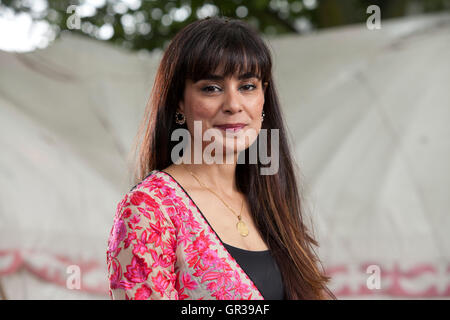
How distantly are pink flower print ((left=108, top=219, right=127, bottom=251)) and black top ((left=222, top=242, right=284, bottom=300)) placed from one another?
24 cm

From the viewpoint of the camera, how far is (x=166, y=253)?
3.89 feet

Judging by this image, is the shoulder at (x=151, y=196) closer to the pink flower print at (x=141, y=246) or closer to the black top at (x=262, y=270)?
the pink flower print at (x=141, y=246)

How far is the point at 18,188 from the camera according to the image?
3166 mm

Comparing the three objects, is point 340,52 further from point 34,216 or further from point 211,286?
point 211,286

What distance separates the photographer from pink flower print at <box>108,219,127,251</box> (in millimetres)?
1156

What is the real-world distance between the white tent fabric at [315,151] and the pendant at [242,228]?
141 centimetres

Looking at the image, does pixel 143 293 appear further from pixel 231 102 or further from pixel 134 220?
pixel 231 102

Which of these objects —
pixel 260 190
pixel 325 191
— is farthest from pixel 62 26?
pixel 260 190

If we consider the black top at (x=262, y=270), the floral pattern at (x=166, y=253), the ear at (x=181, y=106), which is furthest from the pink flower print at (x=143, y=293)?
the ear at (x=181, y=106)

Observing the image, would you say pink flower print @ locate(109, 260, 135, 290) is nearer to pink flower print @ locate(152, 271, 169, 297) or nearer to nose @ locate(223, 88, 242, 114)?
pink flower print @ locate(152, 271, 169, 297)

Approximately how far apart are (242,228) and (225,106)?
29 cm

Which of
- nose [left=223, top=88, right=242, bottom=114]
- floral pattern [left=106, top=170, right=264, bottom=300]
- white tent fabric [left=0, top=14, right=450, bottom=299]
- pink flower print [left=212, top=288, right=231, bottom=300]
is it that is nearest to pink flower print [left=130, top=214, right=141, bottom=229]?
floral pattern [left=106, top=170, right=264, bottom=300]

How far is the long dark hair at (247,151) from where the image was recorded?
131 centimetres
